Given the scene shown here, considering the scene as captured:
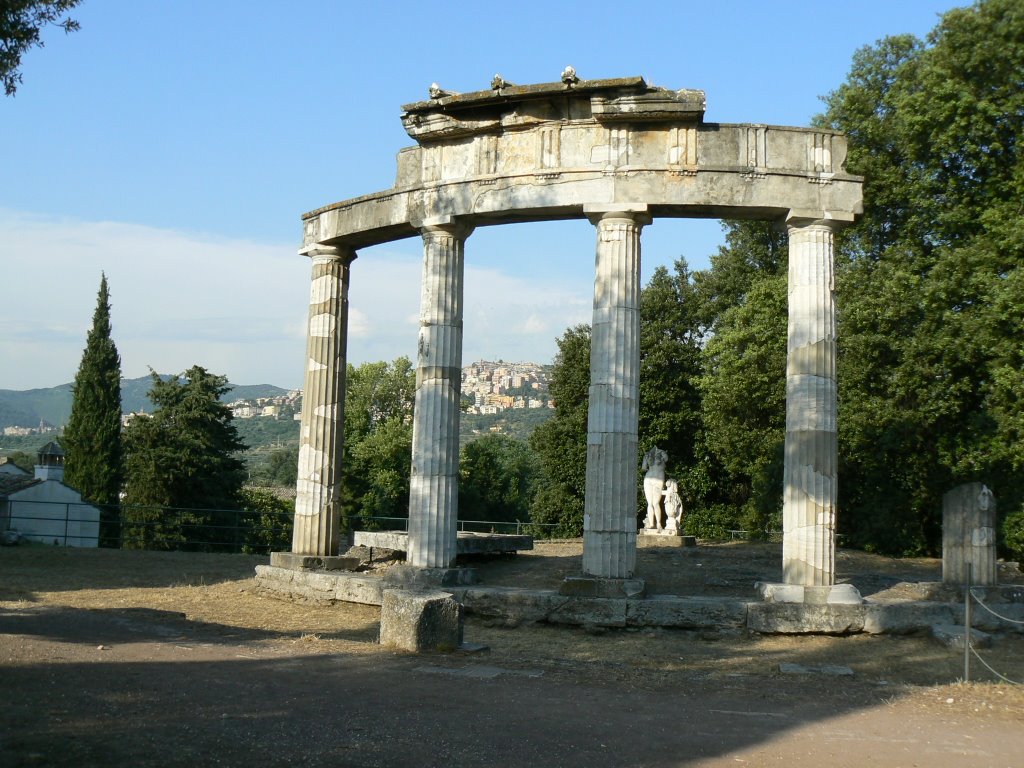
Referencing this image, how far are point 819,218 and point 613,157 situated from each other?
11.1ft

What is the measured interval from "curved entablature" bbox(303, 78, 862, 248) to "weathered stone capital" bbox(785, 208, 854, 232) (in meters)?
0.02

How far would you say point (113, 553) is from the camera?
2456 centimetres

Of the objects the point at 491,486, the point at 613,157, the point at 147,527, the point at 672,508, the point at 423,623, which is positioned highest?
the point at 613,157

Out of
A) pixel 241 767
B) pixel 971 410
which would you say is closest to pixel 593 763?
pixel 241 767

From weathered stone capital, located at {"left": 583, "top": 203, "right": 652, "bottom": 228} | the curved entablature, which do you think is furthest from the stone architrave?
weathered stone capital, located at {"left": 583, "top": 203, "right": 652, "bottom": 228}

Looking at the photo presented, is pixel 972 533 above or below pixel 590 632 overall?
above

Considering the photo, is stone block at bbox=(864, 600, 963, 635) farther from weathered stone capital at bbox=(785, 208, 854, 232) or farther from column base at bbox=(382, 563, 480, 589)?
column base at bbox=(382, 563, 480, 589)

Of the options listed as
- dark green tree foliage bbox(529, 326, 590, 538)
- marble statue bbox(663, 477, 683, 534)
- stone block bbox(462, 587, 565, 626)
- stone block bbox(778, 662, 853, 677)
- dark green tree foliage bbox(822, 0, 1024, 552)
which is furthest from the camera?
dark green tree foliage bbox(529, 326, 590, 538)

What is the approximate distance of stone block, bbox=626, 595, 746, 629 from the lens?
576 inches

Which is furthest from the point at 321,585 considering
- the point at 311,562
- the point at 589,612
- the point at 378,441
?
the point at 378,441

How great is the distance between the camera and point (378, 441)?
59.8 meters

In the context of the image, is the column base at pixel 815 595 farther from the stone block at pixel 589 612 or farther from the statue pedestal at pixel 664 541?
the statue pedestal at pixel 664 541

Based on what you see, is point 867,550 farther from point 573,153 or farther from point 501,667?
point 501,667

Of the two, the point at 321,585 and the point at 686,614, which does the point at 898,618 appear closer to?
the point at 686,614
